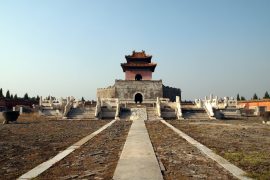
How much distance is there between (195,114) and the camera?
2958 cm

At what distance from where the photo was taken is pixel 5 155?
851 cm

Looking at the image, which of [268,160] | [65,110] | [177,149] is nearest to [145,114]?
[65,110]

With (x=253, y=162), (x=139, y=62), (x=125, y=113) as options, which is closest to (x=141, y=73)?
(x=139, y=62)

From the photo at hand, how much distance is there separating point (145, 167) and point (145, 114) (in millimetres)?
22694

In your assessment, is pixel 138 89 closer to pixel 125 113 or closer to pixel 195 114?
pixel 125 113

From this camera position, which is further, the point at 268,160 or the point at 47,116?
the point at 47,116

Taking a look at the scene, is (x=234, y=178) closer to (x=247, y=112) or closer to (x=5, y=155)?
(x=5, y=155)

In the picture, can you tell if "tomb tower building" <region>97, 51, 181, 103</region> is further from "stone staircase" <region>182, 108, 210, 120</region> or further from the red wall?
"stone staircase" <region>182, 108, 210, 120</region>

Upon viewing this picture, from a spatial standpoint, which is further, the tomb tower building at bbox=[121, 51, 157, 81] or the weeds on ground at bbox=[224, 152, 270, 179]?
the tomb tower building at bbox=[121, 51, 157, 81]

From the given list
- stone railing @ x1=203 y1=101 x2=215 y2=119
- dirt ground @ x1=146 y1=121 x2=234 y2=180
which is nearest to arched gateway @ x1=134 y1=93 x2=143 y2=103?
stone railing @ x1=203 y1=101 x2=215 y2=119

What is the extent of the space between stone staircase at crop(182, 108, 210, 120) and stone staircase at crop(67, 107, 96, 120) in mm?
8794

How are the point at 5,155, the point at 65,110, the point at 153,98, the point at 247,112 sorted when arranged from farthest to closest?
the point at 153,98
the point at 247,112
the point at 65,110
the point at 5,155

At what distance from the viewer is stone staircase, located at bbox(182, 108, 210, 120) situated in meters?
28.5

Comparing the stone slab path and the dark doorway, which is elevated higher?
the dark doorway
